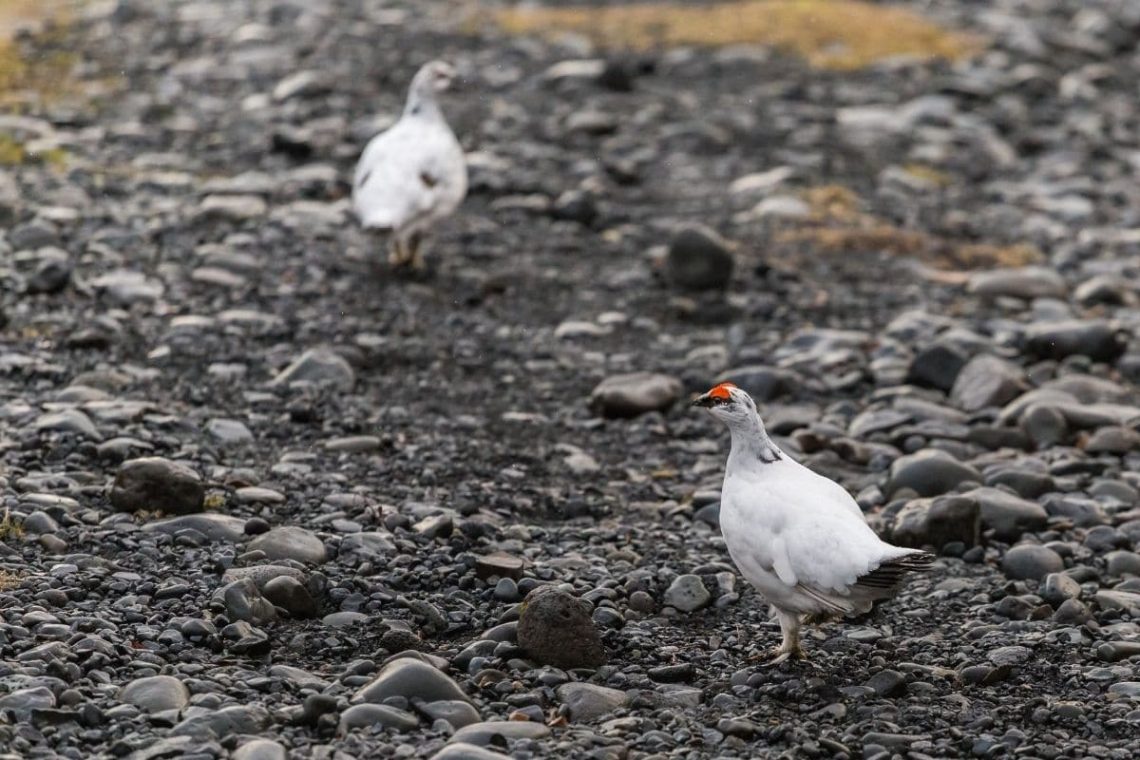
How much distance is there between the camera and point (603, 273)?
588 inches

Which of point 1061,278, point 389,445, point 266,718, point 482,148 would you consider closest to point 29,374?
point 389,445

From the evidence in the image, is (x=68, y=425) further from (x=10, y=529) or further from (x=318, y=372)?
(x=318, y=372)

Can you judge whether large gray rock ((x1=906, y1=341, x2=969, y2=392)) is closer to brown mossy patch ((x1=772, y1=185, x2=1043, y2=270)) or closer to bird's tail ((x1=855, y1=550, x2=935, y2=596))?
brown mossy patch ((x1=772, y1=185, x2=1043, y2=270))

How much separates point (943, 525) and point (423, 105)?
7.35m

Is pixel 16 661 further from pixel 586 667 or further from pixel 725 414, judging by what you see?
pixel 725 414

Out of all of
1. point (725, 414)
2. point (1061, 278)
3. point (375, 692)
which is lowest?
point (1061, 278)

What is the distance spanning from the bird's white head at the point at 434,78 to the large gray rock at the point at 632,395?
4160mm

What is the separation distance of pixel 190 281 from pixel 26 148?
427 cm

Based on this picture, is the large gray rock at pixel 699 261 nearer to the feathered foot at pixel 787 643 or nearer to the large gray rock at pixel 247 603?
the feathered foot at pixel 787 643

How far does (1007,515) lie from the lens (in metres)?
9.63

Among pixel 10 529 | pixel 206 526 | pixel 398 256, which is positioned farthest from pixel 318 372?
pixel 10 529

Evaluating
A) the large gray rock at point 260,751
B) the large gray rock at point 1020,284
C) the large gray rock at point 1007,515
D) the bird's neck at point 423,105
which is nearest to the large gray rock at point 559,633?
the large gray rock at point 260,751

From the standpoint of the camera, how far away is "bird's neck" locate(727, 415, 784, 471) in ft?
26.1

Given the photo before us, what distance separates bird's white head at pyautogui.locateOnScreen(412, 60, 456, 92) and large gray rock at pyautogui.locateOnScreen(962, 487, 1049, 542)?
23.6ft
